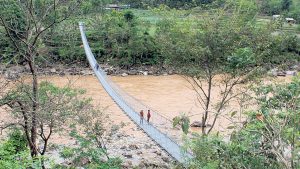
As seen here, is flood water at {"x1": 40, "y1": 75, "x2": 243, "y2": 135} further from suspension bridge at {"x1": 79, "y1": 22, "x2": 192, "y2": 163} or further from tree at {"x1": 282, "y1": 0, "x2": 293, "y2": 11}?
tree at {"x1": 282, "y1": 0, "x2": 293, "y2": 11}

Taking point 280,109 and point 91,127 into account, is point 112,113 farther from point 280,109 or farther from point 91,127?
point 280,109

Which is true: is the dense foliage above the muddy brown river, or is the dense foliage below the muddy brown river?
above

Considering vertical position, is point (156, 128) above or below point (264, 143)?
below

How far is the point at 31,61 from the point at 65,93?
156 centimetres

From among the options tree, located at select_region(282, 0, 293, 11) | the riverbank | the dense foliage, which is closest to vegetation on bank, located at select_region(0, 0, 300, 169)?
the dense foliage

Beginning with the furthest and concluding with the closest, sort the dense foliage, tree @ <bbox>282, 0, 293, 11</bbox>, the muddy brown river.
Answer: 1. tree @ <bbox>282, 0, 293, 11</bbox>
2. the muddy brown river
3. the dense foliage

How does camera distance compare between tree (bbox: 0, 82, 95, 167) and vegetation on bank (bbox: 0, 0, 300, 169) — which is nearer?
vegetation on bank (bbox: 0, 0, 300, 169)

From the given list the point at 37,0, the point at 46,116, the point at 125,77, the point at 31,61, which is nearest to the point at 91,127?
the point at 46,116

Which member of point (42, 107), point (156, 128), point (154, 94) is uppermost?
point (42, 107)

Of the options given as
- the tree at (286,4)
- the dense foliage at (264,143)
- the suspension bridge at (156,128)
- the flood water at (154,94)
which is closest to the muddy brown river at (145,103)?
the flood water at (154,94)

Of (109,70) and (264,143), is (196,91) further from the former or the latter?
(109,70)

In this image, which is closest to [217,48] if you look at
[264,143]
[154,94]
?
[264,143]

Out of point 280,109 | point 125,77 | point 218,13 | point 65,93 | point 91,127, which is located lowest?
point 125,77

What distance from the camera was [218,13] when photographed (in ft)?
22.9
